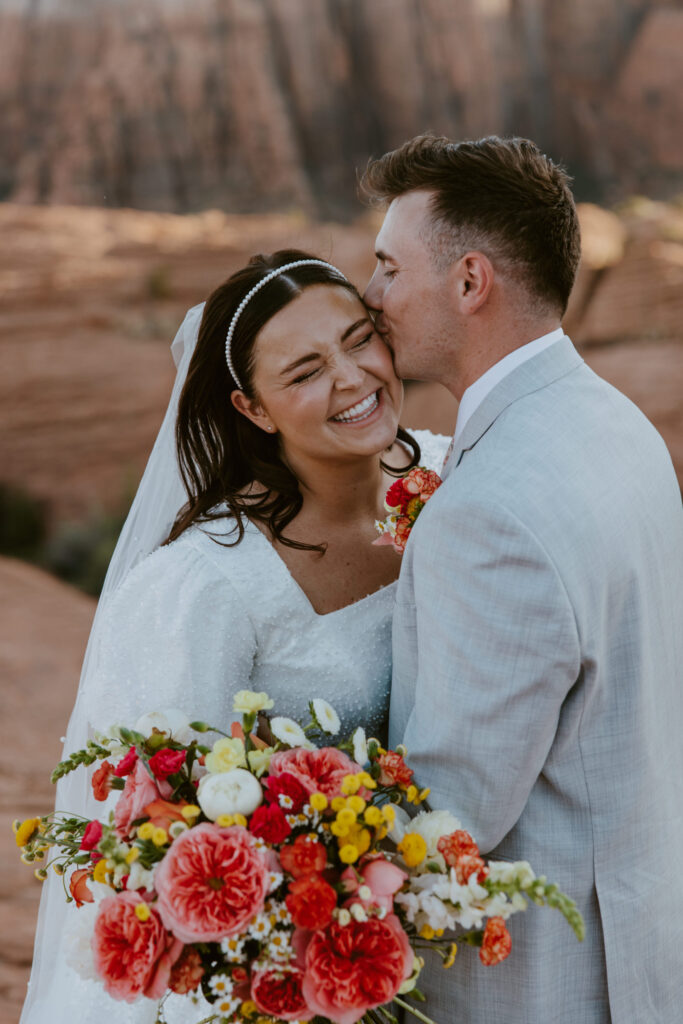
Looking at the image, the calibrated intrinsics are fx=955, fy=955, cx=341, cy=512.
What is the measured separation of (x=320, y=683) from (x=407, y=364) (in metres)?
0.91

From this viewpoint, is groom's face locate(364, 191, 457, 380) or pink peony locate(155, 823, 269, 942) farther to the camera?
groom's face locate(364, 191, 457, 380)

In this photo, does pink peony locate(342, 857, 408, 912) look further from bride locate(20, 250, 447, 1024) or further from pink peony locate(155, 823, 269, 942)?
bride locate(20, 250, 447, 1024)

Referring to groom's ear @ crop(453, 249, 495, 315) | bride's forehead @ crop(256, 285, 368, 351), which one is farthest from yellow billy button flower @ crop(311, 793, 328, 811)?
bride's forehead @ crop(256, 285, 368, 351)

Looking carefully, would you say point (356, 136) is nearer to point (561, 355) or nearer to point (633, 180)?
point (633, 180)

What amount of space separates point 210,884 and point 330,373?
1.44m

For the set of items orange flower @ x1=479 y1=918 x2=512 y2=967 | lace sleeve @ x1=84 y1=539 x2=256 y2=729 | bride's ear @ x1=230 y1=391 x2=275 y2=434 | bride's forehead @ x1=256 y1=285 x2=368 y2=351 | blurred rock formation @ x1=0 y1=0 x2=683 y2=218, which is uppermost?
blurred rock formation @ x1=0 y1=0 x2=683 y2=218

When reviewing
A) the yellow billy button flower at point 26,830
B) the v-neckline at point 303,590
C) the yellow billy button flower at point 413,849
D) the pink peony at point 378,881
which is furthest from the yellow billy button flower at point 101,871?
the v-neckline at point 303,590

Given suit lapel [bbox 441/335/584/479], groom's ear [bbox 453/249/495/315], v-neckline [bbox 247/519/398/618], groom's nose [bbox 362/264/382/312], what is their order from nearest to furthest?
suit lapel [bbox 441/335/584/479], groom's ear [bbox 453/249/495/315], groom's nose [bbox 362/264/382/312], v-neckline [bbox 247/519/398/618]

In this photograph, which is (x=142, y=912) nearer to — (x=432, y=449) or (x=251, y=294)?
(x=251, y=294)

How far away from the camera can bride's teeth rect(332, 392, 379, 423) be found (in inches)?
104

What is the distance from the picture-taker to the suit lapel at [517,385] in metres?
2.11

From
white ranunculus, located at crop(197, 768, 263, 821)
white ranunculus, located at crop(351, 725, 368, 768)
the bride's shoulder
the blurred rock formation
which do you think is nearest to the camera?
white ranunculus, located at crop(197, 768, 263, 821)

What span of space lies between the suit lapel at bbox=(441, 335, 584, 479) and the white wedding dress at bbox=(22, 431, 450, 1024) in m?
0.73

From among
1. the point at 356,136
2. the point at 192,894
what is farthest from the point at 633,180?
the point at 192,894
